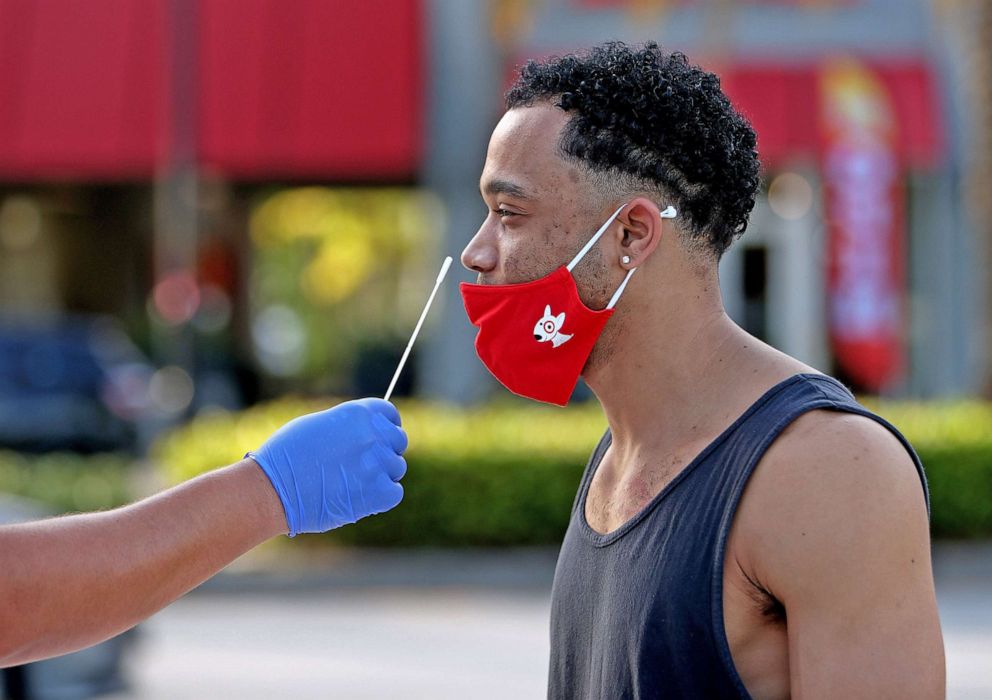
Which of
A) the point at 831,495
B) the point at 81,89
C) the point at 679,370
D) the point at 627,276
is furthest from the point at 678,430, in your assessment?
the point at 81,89

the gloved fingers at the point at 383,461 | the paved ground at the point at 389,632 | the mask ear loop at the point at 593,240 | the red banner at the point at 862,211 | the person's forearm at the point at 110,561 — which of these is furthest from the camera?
the red banner at the point at 862,211

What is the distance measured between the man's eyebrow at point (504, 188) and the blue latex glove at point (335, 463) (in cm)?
42

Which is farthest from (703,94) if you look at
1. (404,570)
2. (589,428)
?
(589,428)

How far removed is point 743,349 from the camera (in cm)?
202

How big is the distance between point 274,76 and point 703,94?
15.2 m

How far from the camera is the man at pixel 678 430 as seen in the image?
1.70 meters

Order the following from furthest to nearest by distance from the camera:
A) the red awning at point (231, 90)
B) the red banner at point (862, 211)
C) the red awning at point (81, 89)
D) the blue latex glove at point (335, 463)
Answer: the red awning at point (81, 89) → the red awning at point (231, 90) → the red banner at point (862, 211) → the blue latex glove at point (335, 463)

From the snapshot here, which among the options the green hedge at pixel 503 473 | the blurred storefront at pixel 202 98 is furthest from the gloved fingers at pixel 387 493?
the blurred storefront at pixel 202 98

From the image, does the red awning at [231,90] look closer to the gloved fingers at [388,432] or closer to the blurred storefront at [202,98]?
the blurred storefront at [202,98]

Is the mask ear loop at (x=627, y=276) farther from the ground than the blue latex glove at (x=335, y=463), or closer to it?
Answer: farther from the ground

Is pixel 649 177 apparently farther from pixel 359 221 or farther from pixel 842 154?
pixel 359 221

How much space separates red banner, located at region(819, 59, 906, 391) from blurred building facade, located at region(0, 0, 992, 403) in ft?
0.09

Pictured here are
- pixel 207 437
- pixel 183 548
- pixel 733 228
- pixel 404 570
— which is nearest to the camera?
pixel 183 548

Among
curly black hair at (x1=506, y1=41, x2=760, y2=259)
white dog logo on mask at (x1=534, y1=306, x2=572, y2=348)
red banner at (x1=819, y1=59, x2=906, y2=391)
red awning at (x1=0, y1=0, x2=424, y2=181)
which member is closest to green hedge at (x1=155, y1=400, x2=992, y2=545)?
red banner at (x1=819, y1=59, x2=906, y2=391)
